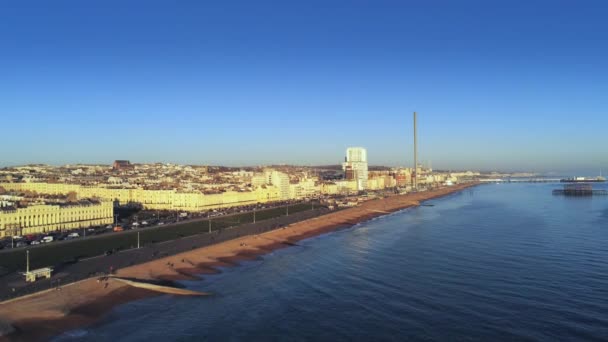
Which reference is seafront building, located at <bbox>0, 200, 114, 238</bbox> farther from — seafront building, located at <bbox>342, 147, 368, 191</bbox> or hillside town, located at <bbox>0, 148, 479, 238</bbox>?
seafront building, located at <bbox>342, 147, 368, 191</bbox>

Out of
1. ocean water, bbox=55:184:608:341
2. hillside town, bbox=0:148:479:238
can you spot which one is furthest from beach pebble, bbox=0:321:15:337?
hillside town, bbox=0:148:479:238

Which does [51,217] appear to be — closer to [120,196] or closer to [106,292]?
[106,292]

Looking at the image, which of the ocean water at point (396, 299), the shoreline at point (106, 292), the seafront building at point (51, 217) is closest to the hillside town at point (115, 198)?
the seafront building at point (51, 217)

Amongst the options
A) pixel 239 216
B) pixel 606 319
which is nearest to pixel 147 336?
pixel 606 319

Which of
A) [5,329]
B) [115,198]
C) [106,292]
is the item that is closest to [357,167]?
[115,198]

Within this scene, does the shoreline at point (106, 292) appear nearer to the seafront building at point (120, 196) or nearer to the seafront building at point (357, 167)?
the seafront building at point (120, 196)

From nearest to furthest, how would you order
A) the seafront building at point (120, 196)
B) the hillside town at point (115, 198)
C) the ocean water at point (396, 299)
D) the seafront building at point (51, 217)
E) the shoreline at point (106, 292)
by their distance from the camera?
the ocean water at point (396, 299)
the shoreline at point (106, 292)
the seafront building at point (51, 217)
the hillside town at point (115, 198)
the seafront building at point (120, 196)
